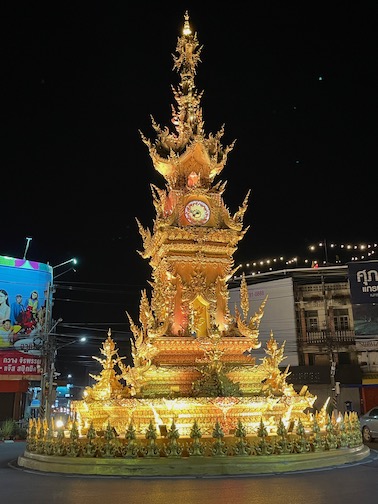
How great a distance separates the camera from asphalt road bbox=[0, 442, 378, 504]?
7.86 metres

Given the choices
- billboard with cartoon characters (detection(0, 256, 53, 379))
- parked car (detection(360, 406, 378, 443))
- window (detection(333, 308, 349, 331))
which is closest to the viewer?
parked car (detection(360, 406, 378, 443))

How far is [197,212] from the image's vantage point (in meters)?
16.5

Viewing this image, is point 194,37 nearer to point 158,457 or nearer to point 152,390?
point 152,390

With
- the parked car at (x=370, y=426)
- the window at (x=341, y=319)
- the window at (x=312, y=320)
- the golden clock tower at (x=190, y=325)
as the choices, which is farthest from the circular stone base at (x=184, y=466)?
the window at (x=341, y=319)

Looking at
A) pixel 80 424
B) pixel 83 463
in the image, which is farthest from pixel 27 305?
pixel 83 463

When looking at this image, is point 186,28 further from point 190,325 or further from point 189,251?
point 190,325

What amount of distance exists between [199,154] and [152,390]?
8235mm

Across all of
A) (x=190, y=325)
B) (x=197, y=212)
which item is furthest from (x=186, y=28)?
(x=190, y=325)

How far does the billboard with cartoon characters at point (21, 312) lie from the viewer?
3734 centimetres

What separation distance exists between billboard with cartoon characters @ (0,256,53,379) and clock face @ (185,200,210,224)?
23816 millimetres

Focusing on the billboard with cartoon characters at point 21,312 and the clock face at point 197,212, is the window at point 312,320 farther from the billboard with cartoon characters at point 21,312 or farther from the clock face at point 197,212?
the clock face at point 197,212

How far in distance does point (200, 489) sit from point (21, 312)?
33.0 m

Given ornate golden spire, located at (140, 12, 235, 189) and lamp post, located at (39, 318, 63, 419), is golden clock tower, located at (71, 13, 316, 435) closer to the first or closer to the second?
ornate golden spire, located at (140, 12, 235, 189)

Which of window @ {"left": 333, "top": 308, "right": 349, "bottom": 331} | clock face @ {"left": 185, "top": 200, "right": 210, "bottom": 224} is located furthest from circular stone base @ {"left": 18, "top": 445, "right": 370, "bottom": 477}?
window @ {"left": 333, "top": 308, "right": 349, "bottom": 331}
